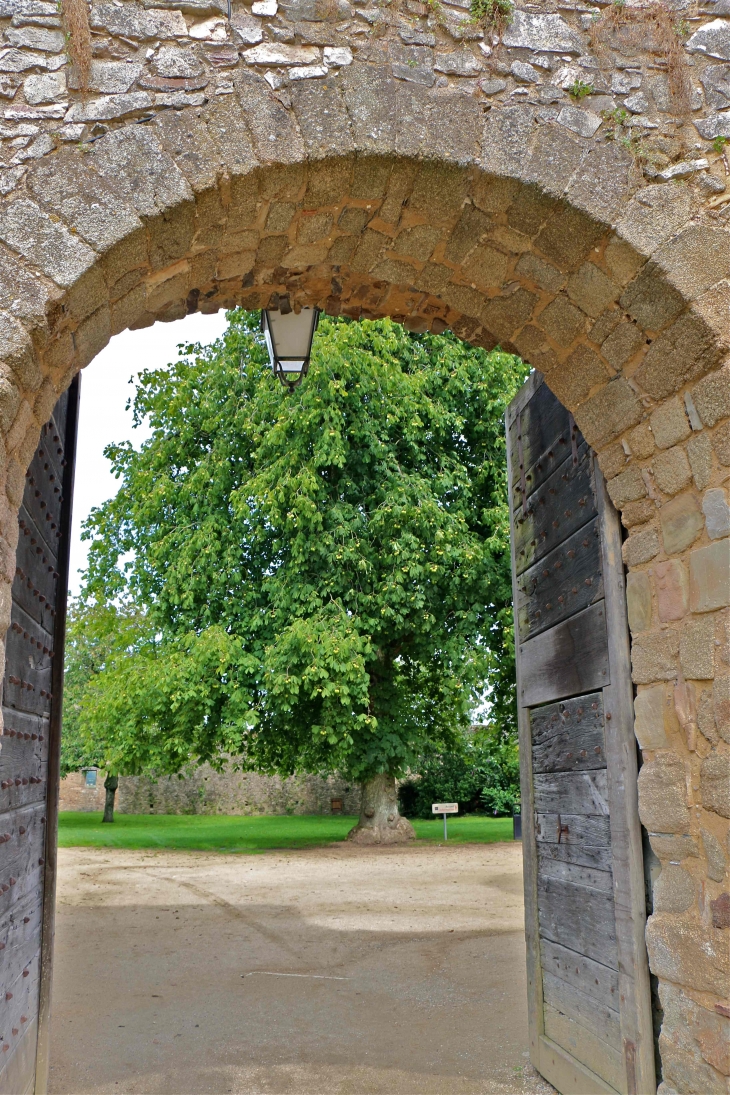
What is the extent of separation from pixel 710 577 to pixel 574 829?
1.63 meters

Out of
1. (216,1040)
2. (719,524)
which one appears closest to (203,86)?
(719,524)

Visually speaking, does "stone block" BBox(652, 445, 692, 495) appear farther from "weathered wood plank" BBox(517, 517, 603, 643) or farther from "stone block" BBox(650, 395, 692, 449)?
"weathered wood plank" BBox(517, 517, 603, 643)

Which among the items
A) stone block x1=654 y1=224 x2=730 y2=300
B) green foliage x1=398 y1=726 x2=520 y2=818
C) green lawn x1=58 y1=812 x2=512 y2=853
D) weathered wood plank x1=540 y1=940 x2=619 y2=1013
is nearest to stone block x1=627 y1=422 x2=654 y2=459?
stone block x1=654 y1=224 x2=730 y2=300

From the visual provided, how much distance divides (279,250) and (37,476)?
150 centimetres

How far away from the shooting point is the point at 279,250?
3.71m

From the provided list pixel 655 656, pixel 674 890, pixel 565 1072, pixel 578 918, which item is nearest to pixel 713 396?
pixel 655 656

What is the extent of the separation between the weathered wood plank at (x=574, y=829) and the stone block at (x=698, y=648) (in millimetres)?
955

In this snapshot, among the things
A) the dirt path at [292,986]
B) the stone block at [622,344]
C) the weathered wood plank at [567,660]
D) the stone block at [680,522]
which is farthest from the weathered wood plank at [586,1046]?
the stone block at [622,344]

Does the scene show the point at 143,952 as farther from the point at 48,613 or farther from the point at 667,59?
the point at 667,59

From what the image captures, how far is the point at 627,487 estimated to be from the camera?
3.78 metres

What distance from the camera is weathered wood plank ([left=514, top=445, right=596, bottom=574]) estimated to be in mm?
4297

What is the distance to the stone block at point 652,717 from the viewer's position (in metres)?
3.49

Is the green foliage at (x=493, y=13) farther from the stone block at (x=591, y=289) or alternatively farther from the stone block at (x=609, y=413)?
the stone block at (x=609, y=413)

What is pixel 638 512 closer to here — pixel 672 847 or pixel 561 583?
pixel 561 583
